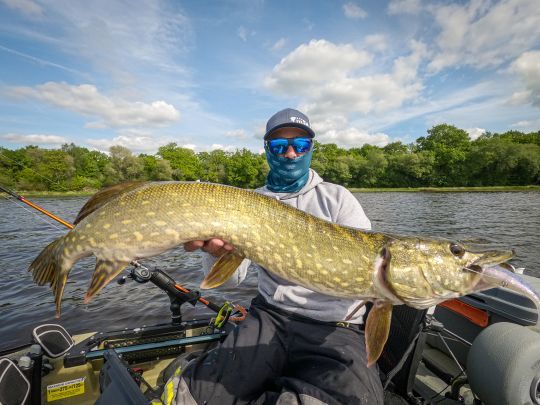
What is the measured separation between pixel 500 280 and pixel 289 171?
1470 millimetres

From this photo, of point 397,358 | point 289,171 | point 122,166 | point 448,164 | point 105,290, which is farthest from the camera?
point 448,164

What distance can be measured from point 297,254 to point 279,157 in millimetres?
944

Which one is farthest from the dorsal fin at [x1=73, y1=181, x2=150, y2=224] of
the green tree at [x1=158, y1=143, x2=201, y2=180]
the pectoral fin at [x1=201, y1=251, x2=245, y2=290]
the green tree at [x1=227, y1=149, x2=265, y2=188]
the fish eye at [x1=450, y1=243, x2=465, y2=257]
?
the green tree at [x1=158, y1=143, x2=201, y2=180]

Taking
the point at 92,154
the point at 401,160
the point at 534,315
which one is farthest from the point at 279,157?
the point at 92,154

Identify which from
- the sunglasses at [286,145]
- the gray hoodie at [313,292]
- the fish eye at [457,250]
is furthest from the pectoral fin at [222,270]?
the fish eye at [457,250]

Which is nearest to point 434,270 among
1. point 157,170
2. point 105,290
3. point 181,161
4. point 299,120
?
point 299,120

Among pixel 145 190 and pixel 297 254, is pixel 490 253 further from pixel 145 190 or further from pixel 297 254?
pixel 145 190

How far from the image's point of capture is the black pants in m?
1.55

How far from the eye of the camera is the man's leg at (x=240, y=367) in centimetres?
175

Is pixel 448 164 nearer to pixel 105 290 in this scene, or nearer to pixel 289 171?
pixel 105 290

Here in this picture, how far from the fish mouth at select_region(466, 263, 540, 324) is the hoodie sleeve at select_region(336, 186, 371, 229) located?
2.24 feet

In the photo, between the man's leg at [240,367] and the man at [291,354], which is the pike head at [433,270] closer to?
the man at [291,354]

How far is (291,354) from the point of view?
1.87 metres

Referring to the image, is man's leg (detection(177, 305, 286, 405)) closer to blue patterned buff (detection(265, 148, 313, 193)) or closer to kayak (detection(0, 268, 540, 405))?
kayak (detection(0, 268, 540, 405))
